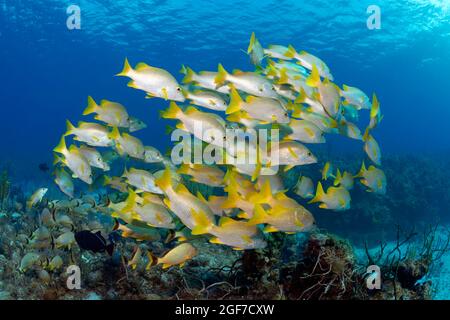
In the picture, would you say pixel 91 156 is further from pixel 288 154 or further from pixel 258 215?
pixel 258 215

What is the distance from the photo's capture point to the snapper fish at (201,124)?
439 centimetres

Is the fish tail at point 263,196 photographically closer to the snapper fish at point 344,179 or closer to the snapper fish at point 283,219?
the snapper fish at point 283,219

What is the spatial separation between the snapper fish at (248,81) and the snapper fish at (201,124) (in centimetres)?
65

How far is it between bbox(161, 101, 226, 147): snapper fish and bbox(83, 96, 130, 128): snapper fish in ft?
4.58

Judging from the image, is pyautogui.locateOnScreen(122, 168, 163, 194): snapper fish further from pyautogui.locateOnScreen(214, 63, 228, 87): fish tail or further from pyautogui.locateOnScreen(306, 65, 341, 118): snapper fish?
pyautogui.locateOnScreen(306, 65, 341, 118): snapper fish

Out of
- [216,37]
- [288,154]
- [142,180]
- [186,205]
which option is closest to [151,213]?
[186,205]

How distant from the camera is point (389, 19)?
28.6 metres

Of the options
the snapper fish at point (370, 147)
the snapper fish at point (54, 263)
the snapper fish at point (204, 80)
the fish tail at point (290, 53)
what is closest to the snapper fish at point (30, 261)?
the snapper fish at point (54, 263)

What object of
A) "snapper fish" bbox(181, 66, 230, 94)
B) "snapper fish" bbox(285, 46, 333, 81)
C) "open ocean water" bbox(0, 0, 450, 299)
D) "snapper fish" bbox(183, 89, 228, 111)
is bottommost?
"open ocean water" bbox(0, 0, 450, 299)

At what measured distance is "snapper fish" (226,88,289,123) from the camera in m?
4.59

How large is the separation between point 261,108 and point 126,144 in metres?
2.62

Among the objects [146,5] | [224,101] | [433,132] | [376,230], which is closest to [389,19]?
[146,5]

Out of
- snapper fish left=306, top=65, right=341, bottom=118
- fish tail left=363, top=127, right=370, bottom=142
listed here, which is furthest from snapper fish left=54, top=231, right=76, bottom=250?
fish tail left=363, top=127, right=370, bottom=142

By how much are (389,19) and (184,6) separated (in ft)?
56.3
